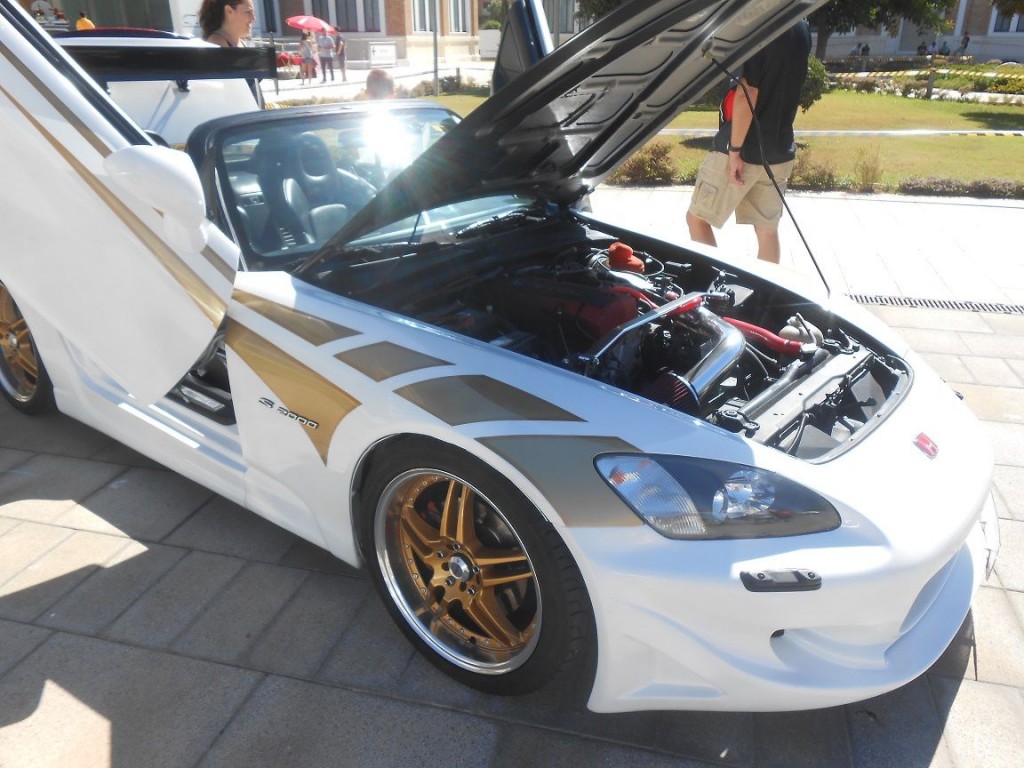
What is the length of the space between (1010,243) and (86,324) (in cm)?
751

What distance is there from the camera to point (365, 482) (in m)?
2.28

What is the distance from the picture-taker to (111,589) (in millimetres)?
2709

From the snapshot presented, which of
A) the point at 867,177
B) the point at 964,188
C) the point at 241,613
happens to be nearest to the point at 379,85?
the point at 241,613

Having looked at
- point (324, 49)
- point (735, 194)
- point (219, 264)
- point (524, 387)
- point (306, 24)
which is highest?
point (306, 24)

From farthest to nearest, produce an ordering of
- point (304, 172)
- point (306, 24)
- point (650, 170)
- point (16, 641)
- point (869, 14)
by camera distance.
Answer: point (869, 14) < point (306, 24) < point (650, 170) < point (304, 172) < point (16, 641)

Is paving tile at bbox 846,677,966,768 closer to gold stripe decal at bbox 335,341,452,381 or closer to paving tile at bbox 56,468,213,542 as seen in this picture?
gold stripe decal at bbox 335,341,452,381

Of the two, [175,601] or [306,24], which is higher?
[306,24]

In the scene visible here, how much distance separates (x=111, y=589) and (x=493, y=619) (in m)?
1.43

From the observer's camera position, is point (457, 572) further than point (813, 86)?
No

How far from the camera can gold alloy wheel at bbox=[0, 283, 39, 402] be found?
3625 mm

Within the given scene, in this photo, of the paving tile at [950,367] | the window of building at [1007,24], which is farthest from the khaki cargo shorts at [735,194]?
the window of building at [1007,24]

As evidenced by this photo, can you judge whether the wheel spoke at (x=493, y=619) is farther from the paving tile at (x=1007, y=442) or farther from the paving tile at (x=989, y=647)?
the paving tile at (x=1007, y=442)

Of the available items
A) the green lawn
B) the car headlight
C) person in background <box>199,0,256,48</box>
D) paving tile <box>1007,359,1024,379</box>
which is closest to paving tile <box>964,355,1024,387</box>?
paving tile <box>1007,359,1024,379</box>

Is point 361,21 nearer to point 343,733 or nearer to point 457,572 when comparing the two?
point 457,572
